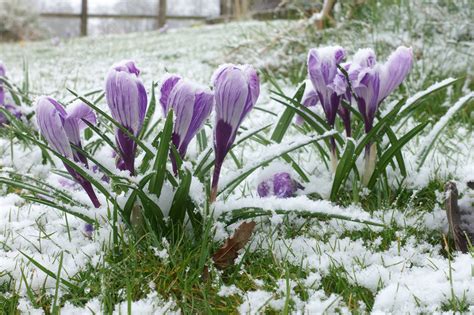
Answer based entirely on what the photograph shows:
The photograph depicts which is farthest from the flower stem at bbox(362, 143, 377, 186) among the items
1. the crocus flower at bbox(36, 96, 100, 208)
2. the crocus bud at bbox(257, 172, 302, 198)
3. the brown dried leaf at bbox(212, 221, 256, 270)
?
the crocus flower at bbox(36, 96, 100, 208)

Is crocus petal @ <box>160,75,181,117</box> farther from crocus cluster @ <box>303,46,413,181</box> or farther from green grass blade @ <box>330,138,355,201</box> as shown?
green grass blade @ <box>330,138,355,201</box>

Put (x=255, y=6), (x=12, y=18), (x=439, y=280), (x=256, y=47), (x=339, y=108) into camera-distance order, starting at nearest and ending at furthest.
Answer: (x=439, y=280) < (x=339, y=108) < (x=256, y=47) < (x=255, y=6) < (x=12, y=18)

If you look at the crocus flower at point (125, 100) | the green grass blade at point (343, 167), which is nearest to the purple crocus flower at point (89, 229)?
the crocus flower at point (125, 100)

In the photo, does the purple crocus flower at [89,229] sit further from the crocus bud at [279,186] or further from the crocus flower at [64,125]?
the crocus bud at [279,186]

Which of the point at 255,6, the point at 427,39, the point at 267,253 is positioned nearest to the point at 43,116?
the point at 267,253

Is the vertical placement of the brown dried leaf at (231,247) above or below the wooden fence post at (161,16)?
below

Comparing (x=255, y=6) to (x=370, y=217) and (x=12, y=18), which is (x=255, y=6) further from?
(x=370, y=217)

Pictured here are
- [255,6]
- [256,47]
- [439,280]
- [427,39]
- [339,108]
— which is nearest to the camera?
[439,280]
